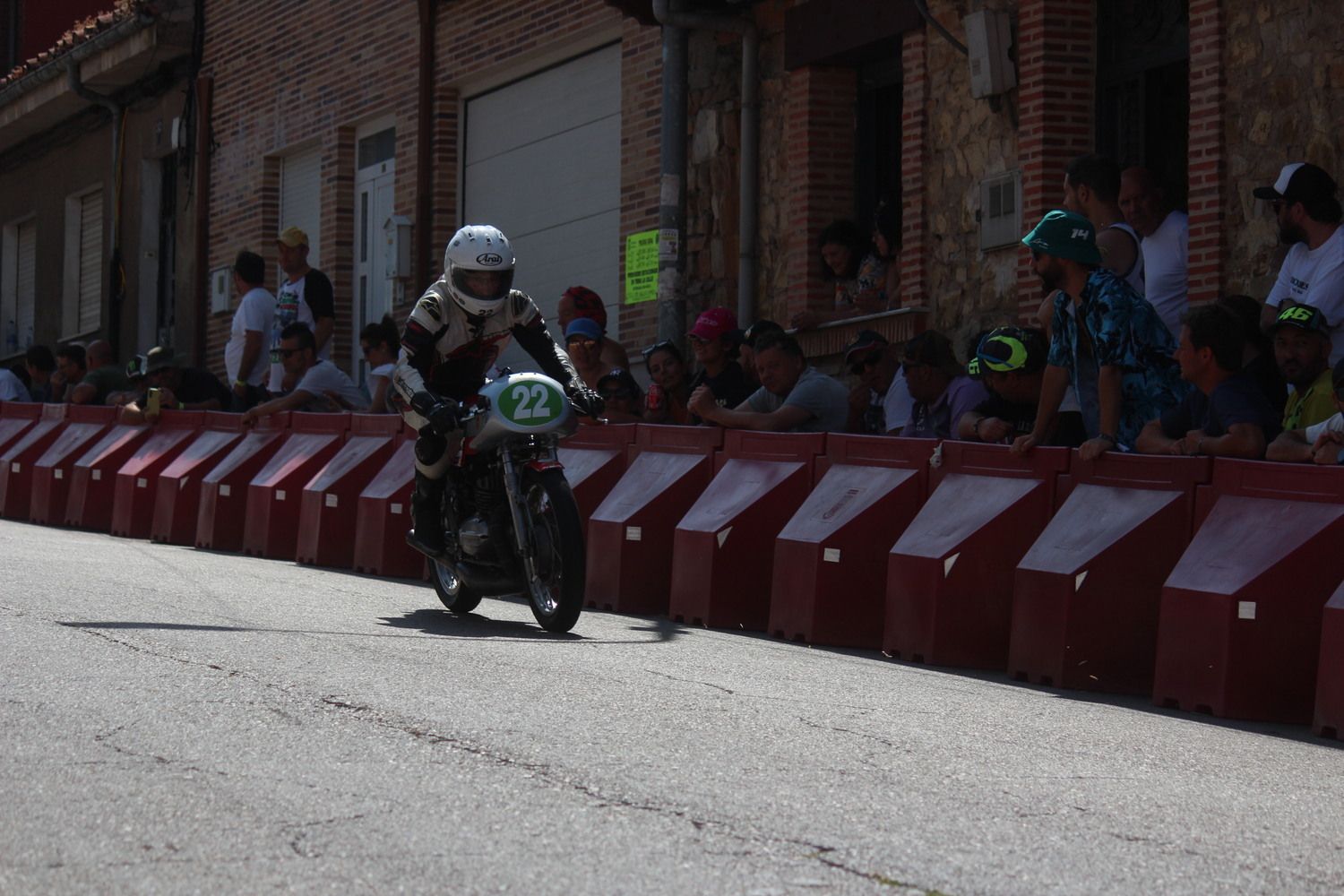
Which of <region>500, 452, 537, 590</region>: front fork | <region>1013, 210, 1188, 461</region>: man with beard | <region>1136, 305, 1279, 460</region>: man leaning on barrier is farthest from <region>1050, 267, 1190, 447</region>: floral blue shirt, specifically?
<region>500, 452, 537, 590</region>: front fork

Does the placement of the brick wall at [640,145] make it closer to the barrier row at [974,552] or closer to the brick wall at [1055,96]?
the barrier row at [974,552]

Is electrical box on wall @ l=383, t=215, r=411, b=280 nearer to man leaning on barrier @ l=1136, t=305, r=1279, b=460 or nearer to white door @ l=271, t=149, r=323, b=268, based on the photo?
white door @ l=271, t=149, r=323, b=268

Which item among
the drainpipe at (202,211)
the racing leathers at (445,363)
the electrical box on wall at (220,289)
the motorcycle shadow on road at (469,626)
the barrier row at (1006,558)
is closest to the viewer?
the barrier row at (1006,558)

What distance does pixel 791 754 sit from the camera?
571 centimetres

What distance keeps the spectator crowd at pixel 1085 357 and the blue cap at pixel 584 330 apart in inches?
0.7

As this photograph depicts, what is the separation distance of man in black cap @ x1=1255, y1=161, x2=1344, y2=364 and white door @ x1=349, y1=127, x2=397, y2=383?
43.3 feet

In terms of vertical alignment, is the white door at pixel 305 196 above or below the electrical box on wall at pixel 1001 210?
above

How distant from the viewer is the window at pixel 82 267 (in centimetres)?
2988

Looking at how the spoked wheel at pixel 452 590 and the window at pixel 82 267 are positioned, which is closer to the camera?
the spoked wheel at pixel 452 590

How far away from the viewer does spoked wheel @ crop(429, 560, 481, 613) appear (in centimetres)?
1002

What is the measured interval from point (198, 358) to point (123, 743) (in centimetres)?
2089

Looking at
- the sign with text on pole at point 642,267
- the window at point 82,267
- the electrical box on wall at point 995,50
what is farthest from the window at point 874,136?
the window at point 82,267

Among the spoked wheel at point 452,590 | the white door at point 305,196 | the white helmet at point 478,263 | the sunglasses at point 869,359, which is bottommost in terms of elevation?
the spoked wheel at point 452,590

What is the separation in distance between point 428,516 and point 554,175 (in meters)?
9.37
